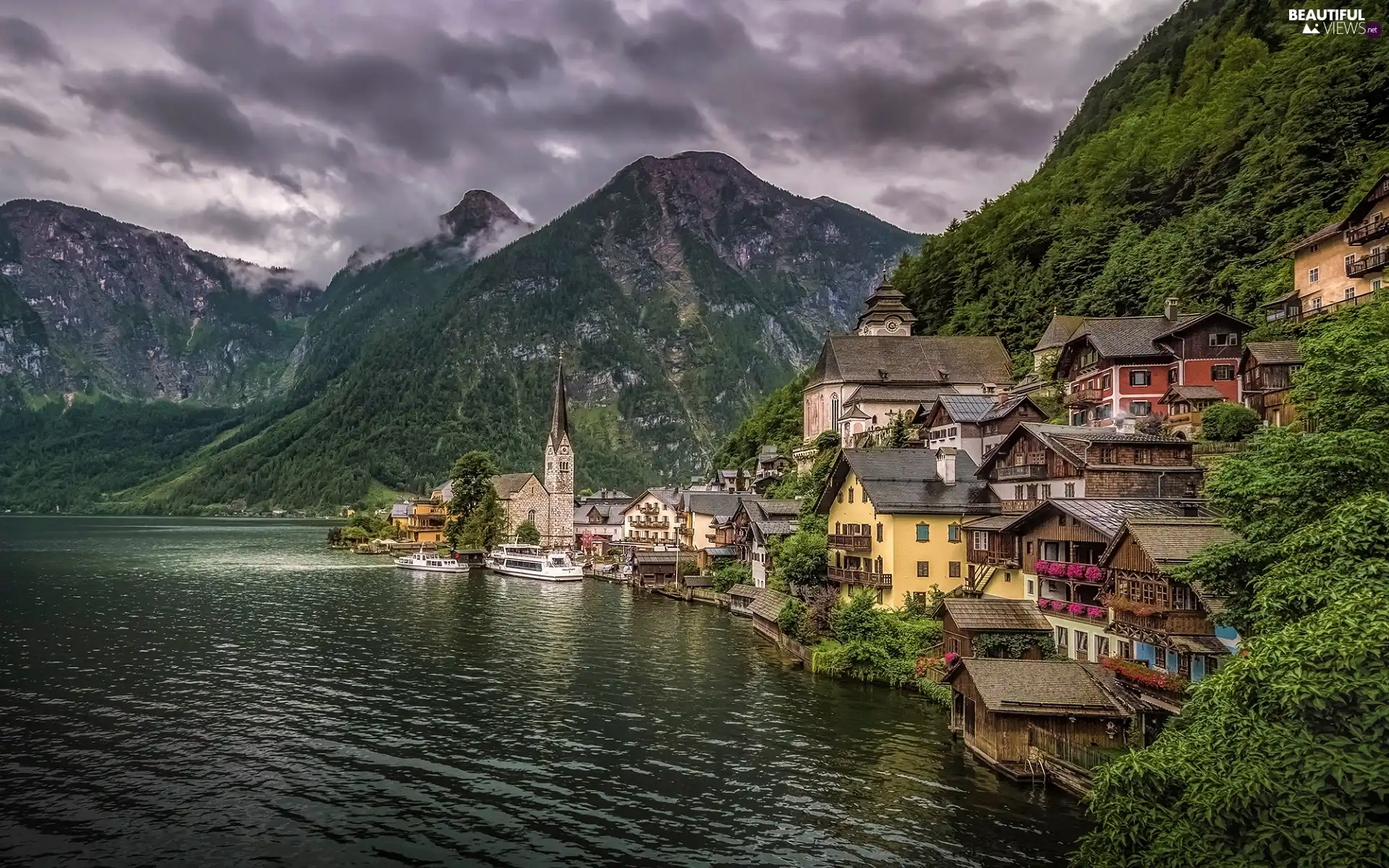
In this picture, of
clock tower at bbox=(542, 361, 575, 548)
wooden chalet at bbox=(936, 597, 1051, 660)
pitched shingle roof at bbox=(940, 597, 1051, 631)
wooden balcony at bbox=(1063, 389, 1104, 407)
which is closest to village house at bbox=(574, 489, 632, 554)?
clock tower at bbox=(542, 361, 575, 548)

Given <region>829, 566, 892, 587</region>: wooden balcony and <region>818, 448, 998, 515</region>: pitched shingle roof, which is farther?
<region>818, 448, 998, 515</region>: pitched shingle roof

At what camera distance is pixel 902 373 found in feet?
307

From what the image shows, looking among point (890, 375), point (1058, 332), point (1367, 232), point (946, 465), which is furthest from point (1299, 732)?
point (890, 375)

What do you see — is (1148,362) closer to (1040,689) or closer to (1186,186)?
(1040,689)

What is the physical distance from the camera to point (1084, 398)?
6300cm

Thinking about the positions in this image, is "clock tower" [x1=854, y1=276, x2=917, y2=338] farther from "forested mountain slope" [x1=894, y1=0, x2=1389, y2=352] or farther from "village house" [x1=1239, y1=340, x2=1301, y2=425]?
"village house" [x1=1239, y1=340, x2=1301, y2=425]

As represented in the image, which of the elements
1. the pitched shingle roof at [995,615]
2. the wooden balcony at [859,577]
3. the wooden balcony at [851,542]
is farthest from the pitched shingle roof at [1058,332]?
the pitched shingle roof at [995,615]

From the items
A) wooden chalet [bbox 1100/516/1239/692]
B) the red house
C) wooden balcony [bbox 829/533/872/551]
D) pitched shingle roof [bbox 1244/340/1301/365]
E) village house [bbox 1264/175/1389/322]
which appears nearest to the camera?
wooden chalet [bbox 1100/516/1239/692]

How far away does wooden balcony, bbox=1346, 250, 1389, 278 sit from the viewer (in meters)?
48.7

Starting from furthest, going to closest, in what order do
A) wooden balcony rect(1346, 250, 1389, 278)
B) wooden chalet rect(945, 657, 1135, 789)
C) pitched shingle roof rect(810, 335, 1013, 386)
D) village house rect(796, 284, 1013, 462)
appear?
pitched shingle roof rect(810, 335, 1013, 386) < village house rect(796, 284, 1013, 462) < wooden balcony rect(1346, 250, 1389, 278) < wooden chalet rect(945, 657, 1135, 789)

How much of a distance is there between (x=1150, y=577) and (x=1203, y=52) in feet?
380

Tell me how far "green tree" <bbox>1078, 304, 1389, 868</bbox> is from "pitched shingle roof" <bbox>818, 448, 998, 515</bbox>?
27796 mm

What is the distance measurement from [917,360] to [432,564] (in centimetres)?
7852

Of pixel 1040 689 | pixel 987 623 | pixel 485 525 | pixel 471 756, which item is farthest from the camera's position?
pixel 485 525
